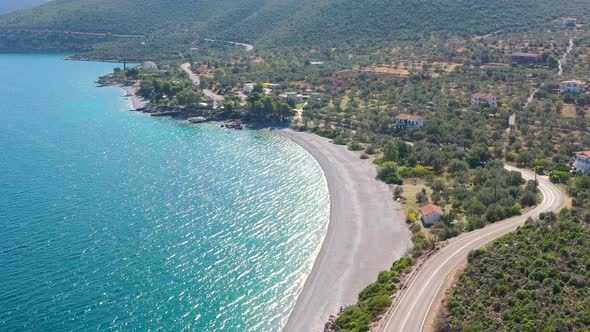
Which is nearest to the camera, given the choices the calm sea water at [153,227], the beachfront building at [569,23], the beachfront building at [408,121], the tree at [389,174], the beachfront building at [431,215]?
the calm sea water at [153,227]

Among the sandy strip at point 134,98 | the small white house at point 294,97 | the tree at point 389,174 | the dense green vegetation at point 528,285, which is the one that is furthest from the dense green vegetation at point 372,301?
the sandy strip at point 134,98

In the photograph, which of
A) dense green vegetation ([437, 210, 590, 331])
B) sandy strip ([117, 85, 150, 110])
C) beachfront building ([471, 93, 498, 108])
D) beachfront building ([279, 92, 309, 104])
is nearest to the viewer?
dense green vegetation ([437, 210, 590, 331])

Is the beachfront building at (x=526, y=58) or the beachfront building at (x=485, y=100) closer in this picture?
the beachfront building at (x=485, y=100)

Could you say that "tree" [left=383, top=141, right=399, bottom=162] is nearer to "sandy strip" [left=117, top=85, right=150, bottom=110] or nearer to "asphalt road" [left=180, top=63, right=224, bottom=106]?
"asphalt road" [left=180, top=63, right=224, bottom=106]

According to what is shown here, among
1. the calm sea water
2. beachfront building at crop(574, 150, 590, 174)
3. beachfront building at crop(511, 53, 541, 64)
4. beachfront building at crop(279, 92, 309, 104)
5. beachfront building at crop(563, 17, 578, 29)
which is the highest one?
beachfront building at crop(563, 17, 578, 29)

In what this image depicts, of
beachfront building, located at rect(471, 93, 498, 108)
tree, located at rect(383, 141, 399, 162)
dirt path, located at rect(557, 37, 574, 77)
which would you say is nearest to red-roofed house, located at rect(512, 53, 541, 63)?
dirt path, located at rect(557, 37, 574, 77)

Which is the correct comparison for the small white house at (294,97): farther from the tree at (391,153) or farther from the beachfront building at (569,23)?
the beachfront building at (569,23)

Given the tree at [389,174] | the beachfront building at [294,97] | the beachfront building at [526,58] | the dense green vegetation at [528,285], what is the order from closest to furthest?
the dense green vegetation at [528,285] → the tree at [389,174] → the beachfront building at [294,97] → the beachfront building at [526,58]
